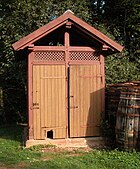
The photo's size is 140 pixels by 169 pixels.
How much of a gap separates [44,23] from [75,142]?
687 cm

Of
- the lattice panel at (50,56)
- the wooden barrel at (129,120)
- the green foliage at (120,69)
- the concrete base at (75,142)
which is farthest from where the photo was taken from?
the green foliage at (120,69)

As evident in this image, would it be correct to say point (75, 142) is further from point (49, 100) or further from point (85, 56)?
point (85, 56)

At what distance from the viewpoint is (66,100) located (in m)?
8.93

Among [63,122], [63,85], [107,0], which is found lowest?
[63,122]

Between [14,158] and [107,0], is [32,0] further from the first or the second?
[14,158]

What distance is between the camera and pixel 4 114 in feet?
51.8

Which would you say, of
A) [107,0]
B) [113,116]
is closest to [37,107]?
[113,116]

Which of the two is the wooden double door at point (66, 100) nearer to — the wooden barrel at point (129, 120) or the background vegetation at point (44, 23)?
the wooden barrel at point (129, 120)

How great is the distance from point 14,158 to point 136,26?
11.1 meters

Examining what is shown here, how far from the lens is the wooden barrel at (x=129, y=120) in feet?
25.5

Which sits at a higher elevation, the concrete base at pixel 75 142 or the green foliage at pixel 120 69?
the green foliage at pixel 120 69

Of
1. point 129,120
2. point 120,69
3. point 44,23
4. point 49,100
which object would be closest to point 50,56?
point 49,100

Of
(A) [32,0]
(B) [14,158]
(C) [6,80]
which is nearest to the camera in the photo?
(B) [14,158]

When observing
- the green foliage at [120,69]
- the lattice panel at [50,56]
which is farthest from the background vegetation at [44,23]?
the lattice panel at [50,56]
